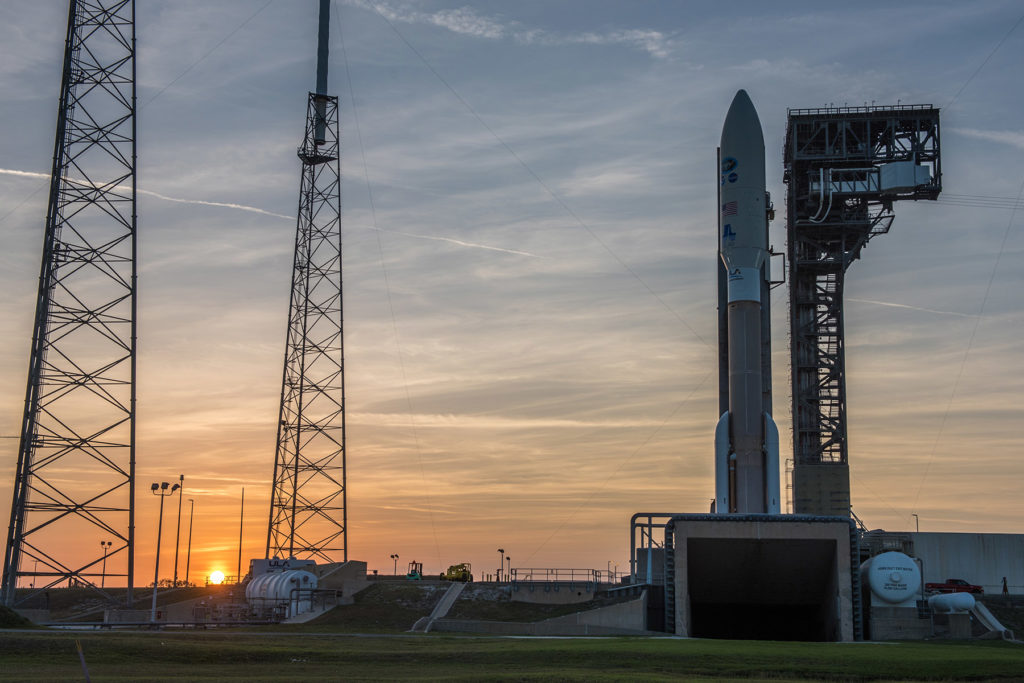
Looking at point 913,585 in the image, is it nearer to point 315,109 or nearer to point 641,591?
point 641,591

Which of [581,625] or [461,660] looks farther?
[581,625]

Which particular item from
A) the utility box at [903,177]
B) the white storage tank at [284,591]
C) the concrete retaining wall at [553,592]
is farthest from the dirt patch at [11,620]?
the utility box at [903,177]

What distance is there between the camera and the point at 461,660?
104 feet

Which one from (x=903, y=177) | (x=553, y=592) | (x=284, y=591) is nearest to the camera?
(x=553, y=592)

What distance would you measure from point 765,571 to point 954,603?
8.76 meters

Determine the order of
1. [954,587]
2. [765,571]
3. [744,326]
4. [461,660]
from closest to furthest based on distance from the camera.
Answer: [461,660] → [744,326] → [765,571] → [954,587]

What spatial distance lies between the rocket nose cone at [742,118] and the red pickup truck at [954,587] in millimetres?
26810

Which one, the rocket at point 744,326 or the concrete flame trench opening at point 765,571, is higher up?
the rocket at point 744,326

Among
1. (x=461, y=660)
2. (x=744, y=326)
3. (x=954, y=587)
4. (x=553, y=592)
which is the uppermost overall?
(x=744, y=326)

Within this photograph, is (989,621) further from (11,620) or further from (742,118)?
(11,620)

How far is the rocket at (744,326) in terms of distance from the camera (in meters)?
53.1

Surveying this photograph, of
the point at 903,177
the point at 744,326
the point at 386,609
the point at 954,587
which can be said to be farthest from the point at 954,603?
the point at 903,177

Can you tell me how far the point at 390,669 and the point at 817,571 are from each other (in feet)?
101

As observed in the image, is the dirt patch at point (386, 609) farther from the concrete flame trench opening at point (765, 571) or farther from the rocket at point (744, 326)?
the rocket at point (744, 326)
